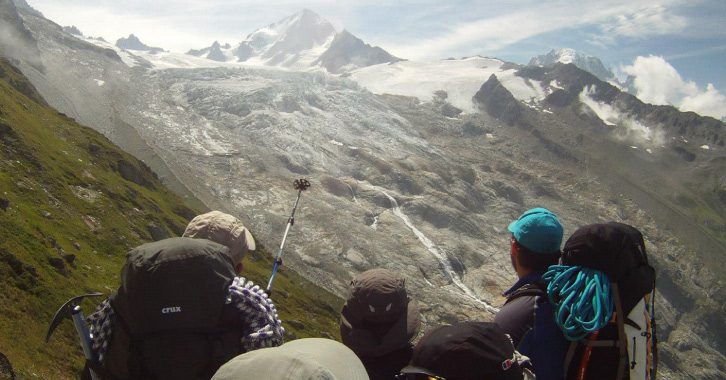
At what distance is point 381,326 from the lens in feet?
21.0

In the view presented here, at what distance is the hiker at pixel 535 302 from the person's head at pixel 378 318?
1.23 meters

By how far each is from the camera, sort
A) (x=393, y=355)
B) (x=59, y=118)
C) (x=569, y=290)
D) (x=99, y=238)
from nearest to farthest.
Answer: (x=569, y=290) < (x=393, y=355) < (x=99, y=238) < (x=59, y=118)

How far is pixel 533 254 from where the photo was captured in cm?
688

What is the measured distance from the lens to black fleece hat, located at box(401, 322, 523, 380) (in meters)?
4.68

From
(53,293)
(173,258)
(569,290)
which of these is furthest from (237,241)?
(53,293)

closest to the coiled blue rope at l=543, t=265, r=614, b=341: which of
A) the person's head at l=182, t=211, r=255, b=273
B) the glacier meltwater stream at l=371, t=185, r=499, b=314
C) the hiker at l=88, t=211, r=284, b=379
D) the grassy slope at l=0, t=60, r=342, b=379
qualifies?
the hiker at l=88, t=211, r=284, b=379

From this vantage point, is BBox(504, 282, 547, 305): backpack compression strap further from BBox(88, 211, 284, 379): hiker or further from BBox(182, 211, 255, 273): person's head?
BBox(182, 211, 255, 273): person's head

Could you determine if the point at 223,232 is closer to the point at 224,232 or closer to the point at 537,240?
the point at 224,232

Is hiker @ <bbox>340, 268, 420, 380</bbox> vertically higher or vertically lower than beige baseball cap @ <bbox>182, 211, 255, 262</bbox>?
lower

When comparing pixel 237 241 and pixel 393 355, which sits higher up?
pixel 237 241

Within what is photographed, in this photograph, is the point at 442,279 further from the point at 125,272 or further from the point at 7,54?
the point at 7,54

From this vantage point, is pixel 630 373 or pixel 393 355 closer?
pixel 630 373

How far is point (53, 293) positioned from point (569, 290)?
25868 mm

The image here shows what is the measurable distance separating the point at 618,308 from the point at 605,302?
21 centimetres
